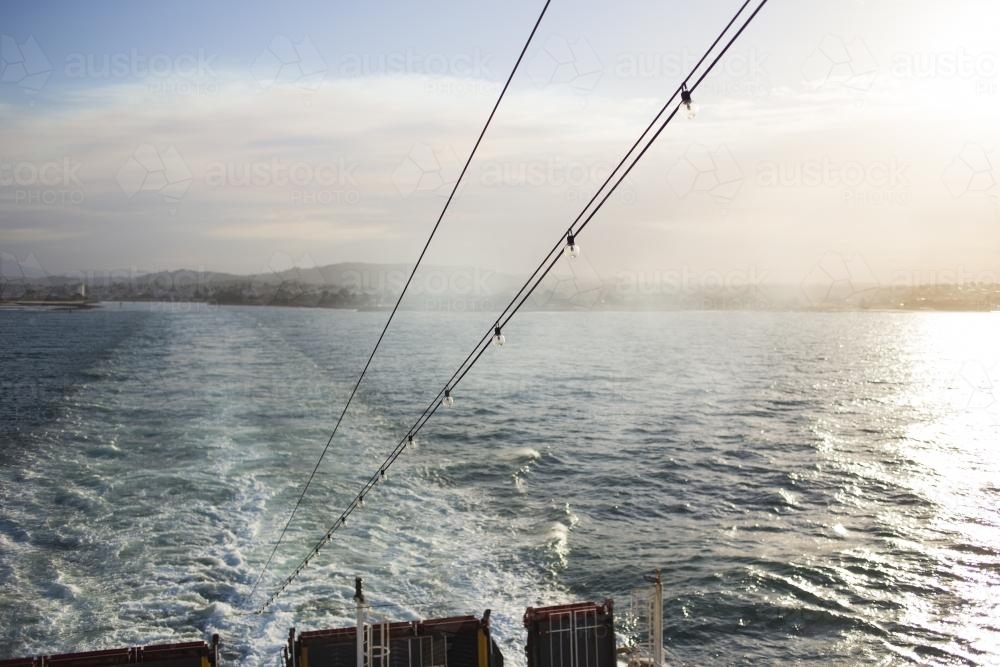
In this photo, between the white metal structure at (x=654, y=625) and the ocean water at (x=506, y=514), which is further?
the ocean water at (x=506, y=514)

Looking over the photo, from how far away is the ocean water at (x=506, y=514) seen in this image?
17266mm

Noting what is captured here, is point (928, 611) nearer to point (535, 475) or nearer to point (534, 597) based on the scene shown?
point (534, 597)

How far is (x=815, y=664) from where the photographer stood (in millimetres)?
15992

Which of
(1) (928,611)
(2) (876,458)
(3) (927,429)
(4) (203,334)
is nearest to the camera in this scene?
(1) (928,611)

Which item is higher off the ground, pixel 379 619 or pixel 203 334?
pixel 203 334

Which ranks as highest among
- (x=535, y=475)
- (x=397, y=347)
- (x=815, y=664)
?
(x=397, y=347)

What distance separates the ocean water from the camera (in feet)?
56.6

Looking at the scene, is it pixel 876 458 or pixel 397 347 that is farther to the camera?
pixel 397 347

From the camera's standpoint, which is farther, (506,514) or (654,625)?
(506,514)

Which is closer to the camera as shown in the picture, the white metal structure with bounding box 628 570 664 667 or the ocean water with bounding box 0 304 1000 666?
the white metal structure with bounding box 628 570 664 667

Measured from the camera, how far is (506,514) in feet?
81.2

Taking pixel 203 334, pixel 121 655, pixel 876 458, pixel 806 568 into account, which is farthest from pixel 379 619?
pixel 203 334

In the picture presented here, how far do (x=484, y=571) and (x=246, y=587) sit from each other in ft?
19.2

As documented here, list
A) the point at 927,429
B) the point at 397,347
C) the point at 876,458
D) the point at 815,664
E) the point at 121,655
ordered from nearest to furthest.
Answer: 1. the point at 121,655
2. the point at 815,664
3. the point at 876,458
4. the point at 927,429
5. the point at 397,347
